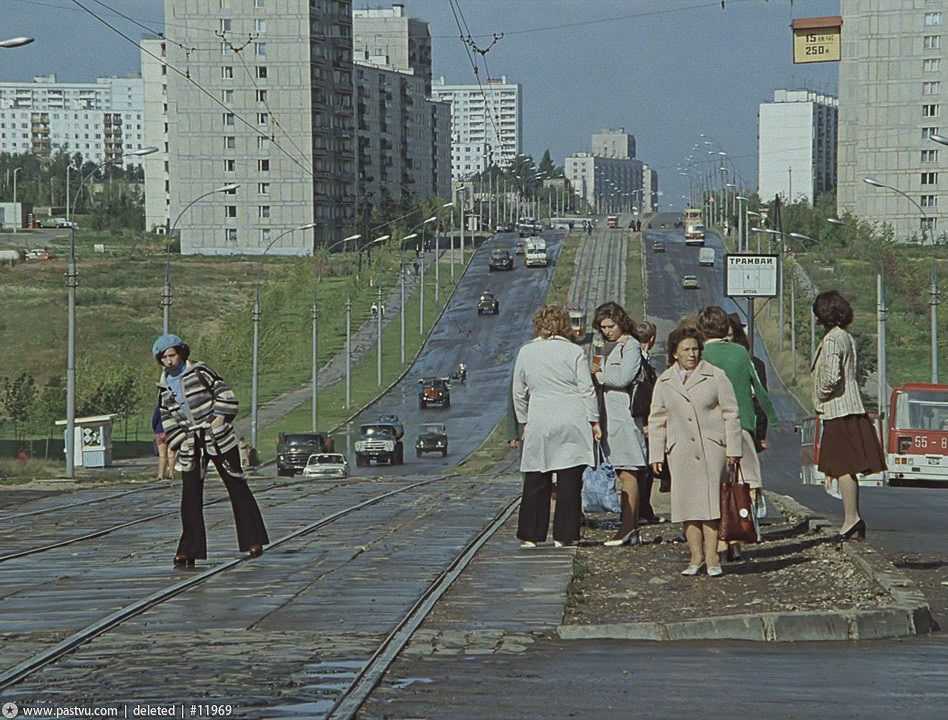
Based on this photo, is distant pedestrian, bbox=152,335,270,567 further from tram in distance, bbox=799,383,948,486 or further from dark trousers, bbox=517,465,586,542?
tram in distance, bbox=799,383,948,486

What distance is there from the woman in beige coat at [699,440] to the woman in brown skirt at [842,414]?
2002 millimetres

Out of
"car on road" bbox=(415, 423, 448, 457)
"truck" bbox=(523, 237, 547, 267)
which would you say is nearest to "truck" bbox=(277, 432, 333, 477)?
"car on road" bbox=(415, 423, 448, 457)

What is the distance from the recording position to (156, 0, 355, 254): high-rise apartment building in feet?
423

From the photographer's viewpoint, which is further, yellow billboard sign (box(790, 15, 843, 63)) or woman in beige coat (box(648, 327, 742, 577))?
yellow billboard sign (box(790, 15, 843, 63))

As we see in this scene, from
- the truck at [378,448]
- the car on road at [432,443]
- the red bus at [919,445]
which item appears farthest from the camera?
the car on road at [432,443]

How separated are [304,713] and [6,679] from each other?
5.69 ft

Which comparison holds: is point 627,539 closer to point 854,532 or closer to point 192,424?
point 854,532

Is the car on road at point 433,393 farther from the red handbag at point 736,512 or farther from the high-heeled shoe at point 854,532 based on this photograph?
the red handbag at point 736,512

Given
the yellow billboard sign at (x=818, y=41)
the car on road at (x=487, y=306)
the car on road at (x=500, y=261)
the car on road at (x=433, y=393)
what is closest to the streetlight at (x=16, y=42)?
the yellow billboard sign at (x=818, y=41)

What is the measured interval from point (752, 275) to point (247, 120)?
337 ft

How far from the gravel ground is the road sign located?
18340mm

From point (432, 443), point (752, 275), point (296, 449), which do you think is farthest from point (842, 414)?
point (432, 443)

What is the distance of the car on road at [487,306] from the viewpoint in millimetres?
105188

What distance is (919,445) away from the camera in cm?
3897
